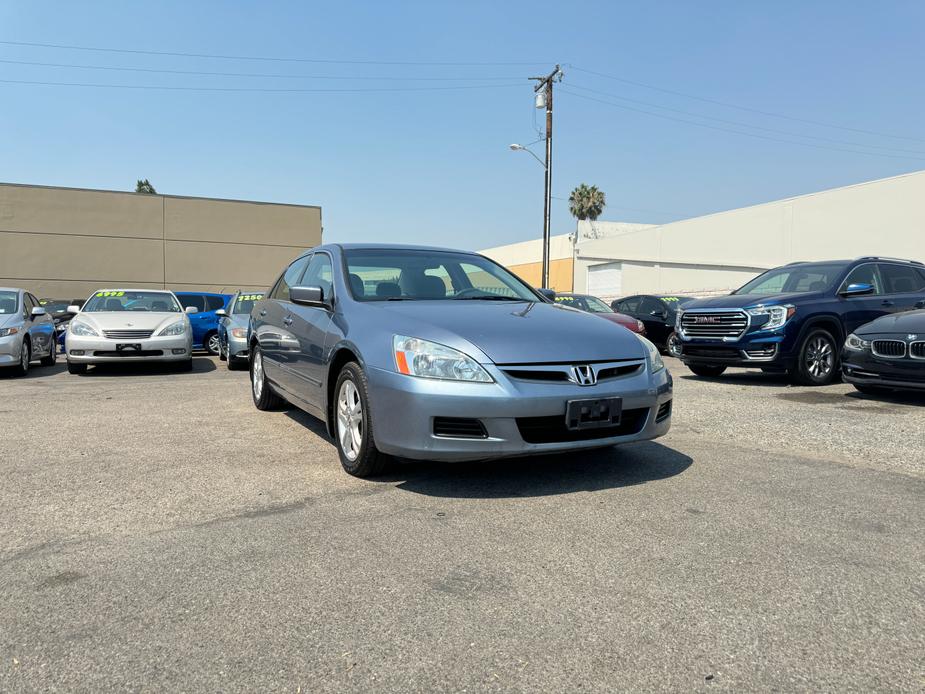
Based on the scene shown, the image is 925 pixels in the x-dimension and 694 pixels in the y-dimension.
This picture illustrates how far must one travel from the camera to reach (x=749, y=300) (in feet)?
31.3

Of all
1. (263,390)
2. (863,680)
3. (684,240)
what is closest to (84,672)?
(863,680)

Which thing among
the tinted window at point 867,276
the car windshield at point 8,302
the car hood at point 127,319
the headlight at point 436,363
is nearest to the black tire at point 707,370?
the tinted window at point 867,276

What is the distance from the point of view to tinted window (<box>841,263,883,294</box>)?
388 inches

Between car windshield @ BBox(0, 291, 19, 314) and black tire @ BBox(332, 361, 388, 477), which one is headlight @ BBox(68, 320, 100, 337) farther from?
black tire @ BBox(332, 361, 388, 477)

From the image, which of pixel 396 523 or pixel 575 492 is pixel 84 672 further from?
Answer: pixel 575 492

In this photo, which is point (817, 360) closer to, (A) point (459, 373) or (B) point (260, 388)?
(B) point (260, 388)

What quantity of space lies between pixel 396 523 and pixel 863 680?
2074 millimetres

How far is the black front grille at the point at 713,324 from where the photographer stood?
934 centimetres

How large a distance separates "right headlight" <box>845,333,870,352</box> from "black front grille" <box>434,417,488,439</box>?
583 cm

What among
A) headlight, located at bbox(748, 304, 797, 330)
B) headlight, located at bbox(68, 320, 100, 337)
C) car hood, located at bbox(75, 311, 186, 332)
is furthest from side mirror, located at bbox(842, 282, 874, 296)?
headlight, located at bbox(68, 320, 100, 337)

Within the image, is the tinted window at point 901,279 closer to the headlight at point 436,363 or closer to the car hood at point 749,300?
the car hood at point 749,300

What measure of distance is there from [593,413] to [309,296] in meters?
2.14

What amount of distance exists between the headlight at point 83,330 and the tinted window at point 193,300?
577 cm

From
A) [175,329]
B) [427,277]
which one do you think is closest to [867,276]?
[427,277]
